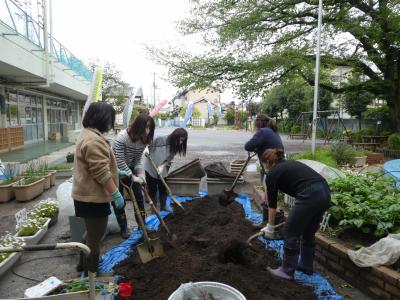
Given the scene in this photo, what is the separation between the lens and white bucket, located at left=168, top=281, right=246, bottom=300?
2178mm

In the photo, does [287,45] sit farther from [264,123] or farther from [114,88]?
[114,88]

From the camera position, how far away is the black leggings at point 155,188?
15.7 ft

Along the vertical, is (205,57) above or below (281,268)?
above

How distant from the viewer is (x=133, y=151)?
13.0 ft

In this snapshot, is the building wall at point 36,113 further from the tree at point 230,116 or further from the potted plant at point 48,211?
the tree at point 230,116

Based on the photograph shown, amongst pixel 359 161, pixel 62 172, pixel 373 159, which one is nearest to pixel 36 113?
pixel 62 172

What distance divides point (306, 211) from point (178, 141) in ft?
7.54

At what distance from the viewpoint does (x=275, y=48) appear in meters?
12.3

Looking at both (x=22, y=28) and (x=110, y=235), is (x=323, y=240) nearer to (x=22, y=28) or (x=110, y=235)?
(x=110, y=235)

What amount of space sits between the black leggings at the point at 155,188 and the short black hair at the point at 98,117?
225 cm

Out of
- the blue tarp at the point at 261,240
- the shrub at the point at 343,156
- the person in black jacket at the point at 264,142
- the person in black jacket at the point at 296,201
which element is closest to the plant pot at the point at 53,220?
the blue tarp at the point at 261,240

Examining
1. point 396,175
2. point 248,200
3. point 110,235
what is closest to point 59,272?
point 110,235

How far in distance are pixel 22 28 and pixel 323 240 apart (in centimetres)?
1120

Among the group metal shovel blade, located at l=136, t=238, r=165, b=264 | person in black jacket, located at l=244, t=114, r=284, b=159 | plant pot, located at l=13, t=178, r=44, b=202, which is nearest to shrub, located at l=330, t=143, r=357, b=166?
person in black jacket, located at l=244, t=114, r=284, b=159
